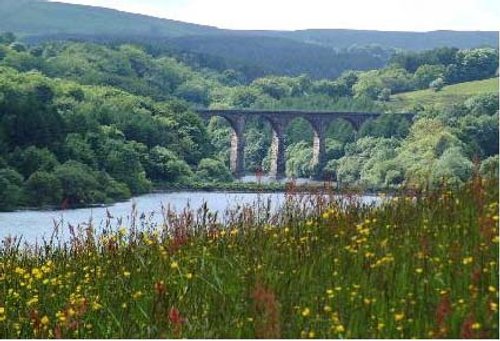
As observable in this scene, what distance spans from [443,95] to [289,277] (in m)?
156

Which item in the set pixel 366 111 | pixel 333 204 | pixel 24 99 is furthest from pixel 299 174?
pixel 333 204

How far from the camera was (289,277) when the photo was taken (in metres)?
9.14

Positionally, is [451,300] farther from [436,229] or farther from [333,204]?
[333,204]

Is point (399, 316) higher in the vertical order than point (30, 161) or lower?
higher

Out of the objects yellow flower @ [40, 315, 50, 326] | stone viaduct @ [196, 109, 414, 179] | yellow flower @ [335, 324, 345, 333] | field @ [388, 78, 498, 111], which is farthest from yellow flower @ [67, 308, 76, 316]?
stone viaduct @ [196, 109, 414, 179]

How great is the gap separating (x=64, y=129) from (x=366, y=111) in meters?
65.4

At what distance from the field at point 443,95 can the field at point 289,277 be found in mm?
Answer: 132418

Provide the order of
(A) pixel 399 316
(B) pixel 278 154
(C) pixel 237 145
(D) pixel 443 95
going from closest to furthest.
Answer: (A) pixel 399 316, (B) pixel 278 154, (C) pixel 237 145, (D) pixel 443 95

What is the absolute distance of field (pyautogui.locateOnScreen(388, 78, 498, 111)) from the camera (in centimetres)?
14762

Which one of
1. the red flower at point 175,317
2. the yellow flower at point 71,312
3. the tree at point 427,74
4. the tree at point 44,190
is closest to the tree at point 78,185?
the tree at point 44,190

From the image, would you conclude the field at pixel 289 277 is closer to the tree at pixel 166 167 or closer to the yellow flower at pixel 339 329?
the yellow flower at pixel 339 329

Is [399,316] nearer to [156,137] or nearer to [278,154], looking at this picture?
[156,137]

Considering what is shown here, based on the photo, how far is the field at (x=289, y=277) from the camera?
314 inches

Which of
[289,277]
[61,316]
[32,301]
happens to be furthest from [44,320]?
[289,277]
